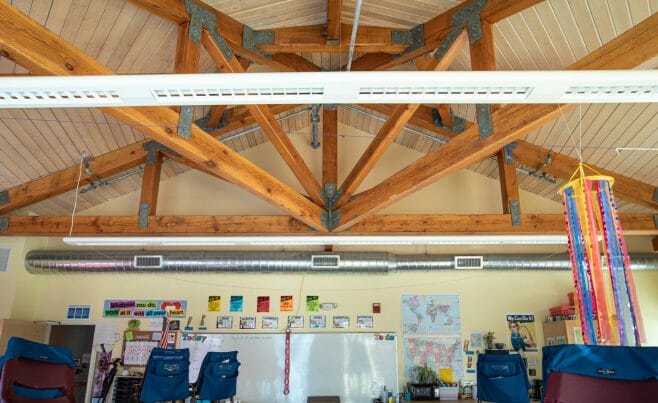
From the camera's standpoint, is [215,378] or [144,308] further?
[144,308]

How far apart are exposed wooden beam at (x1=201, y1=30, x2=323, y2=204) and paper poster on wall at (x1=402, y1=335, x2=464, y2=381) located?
3.15 metres

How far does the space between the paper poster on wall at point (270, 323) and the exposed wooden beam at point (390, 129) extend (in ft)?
8.79

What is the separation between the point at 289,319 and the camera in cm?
791

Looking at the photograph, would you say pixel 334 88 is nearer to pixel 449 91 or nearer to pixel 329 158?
pixel 449 91

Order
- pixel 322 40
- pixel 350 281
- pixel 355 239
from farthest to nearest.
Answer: pixel 350 281 → pixel 355 239 → pixel 322 40

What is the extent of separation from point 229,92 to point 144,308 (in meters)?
6.20

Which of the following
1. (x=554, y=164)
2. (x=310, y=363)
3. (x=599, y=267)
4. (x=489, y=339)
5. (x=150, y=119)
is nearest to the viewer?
(x=599, y=267)

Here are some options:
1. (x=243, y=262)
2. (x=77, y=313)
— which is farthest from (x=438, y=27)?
(x=77, y=313)

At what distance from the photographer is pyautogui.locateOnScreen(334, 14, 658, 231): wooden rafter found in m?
3.01

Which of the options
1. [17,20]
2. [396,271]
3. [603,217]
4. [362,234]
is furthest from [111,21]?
[396,271]

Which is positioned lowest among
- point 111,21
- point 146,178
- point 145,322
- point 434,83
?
point 145,322

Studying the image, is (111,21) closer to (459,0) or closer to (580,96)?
(459,0)

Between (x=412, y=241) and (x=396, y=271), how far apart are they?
2.00 m

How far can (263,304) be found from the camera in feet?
26.1
